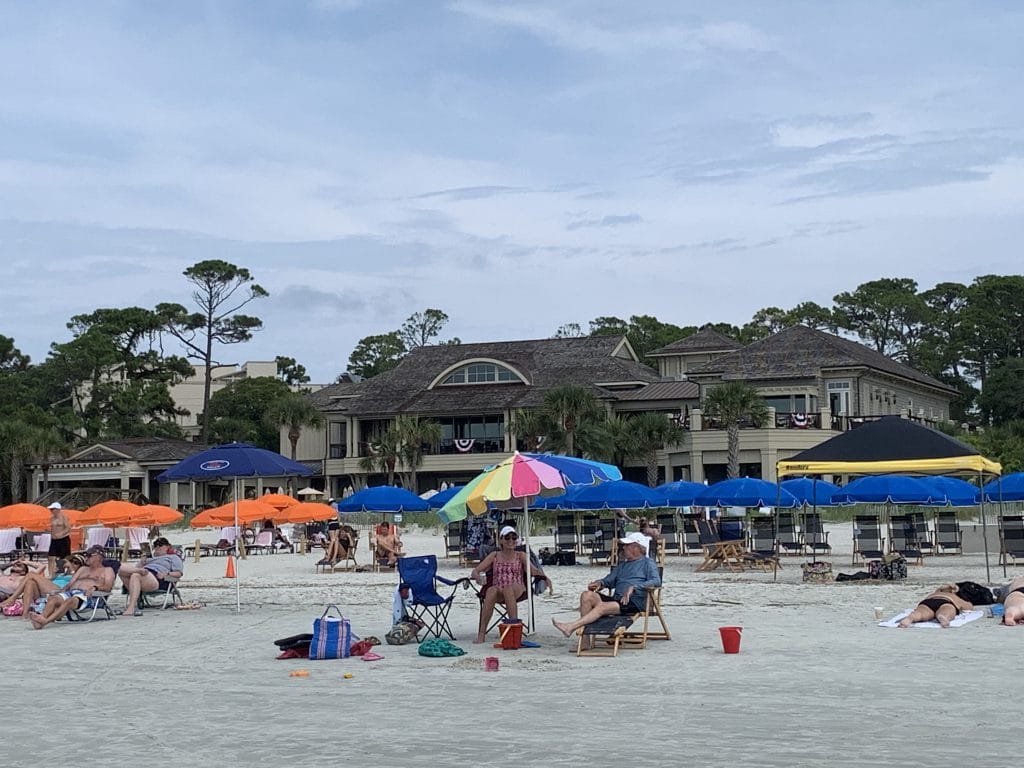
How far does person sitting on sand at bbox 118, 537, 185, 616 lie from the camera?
1634 cm

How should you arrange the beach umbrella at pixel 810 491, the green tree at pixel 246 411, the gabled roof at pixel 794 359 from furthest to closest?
1. the green tree at pixel 246 411
2. the gabled roof at pixel 794 359
3. the beach umbrella at pixel 810 491

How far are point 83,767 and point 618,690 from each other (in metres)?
3.98

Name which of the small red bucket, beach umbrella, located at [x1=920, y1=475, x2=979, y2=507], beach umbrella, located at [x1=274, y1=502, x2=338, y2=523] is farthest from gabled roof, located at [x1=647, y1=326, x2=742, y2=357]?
the small red bucket

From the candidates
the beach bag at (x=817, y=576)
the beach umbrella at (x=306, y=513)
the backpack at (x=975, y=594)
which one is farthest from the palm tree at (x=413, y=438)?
the backpack at (x=975, y=594)

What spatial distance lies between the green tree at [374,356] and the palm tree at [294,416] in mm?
23861

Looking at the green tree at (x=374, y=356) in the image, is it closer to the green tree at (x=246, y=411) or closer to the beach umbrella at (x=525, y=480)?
the green tree at (x=246, y=411)

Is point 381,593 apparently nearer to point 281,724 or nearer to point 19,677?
point 19,677

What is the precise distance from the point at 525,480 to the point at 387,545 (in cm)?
1288

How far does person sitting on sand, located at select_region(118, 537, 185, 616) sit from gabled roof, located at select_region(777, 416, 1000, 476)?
28.6 ft

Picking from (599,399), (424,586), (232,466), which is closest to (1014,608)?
(424,586)

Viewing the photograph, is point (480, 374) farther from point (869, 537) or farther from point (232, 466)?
point (232, 466)

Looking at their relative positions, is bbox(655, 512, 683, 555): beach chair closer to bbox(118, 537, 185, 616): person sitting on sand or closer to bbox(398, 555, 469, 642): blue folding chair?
bbox(118, 537, 185, 616): person sitting on sand

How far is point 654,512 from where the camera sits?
42.6m

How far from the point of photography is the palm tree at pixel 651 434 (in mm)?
51812
